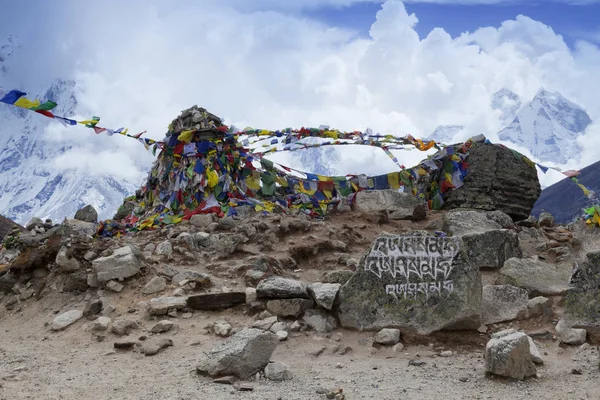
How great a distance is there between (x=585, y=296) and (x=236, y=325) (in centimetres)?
424

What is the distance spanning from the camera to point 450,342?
713 centimetres

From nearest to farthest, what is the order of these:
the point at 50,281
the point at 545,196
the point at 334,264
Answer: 1. the point at 50,281
2. the point at 334,264
3. the point at 545,196

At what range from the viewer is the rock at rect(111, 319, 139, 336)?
758 cm

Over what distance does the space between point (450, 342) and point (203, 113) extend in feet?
29.4

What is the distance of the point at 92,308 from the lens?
328 inches

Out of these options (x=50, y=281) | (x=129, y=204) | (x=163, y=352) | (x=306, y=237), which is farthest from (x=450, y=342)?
(x=129, y=204)

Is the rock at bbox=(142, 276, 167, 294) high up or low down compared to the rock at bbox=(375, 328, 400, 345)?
up

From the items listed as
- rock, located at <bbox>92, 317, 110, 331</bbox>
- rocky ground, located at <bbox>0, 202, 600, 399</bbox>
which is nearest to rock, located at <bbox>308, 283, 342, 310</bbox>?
rocky ground, located at <bbox>0, 202, 600, 399</bbox>

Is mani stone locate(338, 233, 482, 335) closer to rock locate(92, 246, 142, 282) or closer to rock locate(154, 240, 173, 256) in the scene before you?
rock locate(92, 246, 142, 282)

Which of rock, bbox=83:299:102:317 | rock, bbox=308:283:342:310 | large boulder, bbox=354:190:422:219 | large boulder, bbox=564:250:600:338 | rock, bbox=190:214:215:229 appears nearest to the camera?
large boulder, bbox=564:250:600:338

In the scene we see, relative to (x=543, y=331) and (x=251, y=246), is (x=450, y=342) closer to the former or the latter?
(x=543, y=331)

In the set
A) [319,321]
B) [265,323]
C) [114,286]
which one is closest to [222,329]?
[265,323]

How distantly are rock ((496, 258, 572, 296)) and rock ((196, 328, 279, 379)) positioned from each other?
14.0 feet

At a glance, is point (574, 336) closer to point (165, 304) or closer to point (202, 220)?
point (165, 304)
